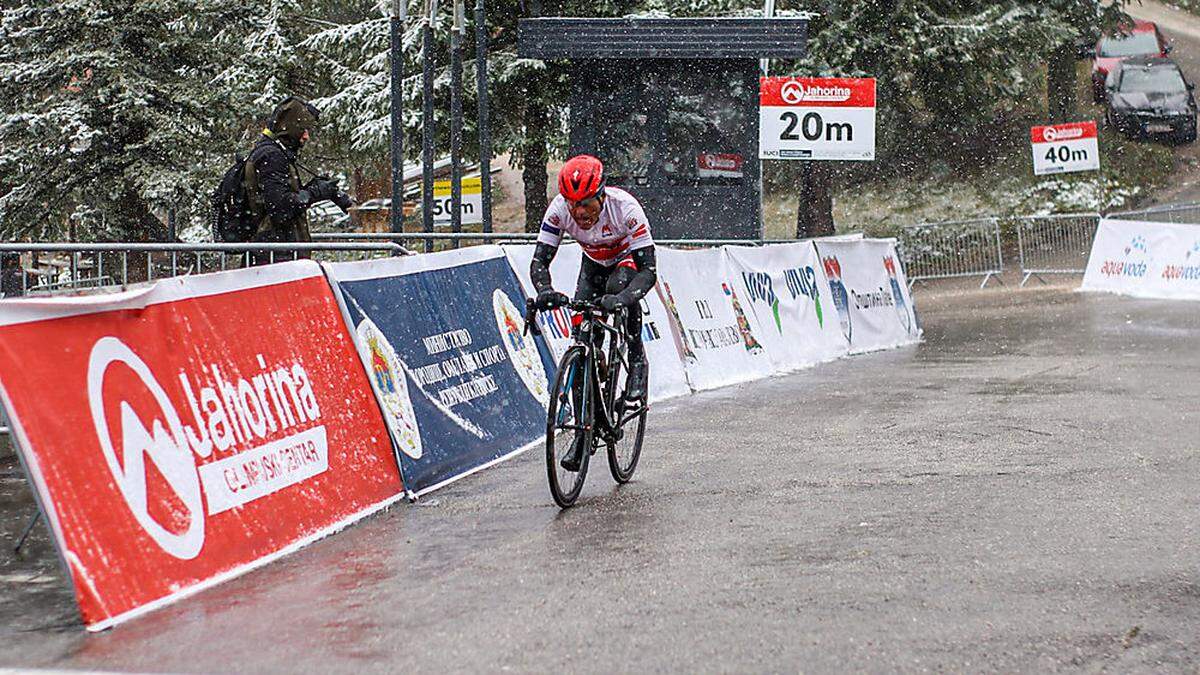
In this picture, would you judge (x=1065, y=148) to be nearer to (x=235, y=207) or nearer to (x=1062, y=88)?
(x=1062, y=88)

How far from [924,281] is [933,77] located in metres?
4.49

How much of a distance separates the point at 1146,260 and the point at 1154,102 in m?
16.6

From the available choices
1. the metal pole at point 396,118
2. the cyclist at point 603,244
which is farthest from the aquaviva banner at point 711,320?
the metal pole at point 396,118

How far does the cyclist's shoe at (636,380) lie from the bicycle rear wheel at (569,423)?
75cm

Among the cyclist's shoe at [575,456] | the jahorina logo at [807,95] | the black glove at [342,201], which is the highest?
the jahorina logo at [807,95]

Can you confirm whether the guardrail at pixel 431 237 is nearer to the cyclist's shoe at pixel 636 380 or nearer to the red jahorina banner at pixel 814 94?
the red jahorina banner at pixel 814 94

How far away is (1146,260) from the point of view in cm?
2983

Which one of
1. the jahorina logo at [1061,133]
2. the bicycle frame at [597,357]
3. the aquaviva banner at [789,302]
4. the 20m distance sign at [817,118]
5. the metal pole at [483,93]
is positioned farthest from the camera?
the jahorina logo at [1061,133]

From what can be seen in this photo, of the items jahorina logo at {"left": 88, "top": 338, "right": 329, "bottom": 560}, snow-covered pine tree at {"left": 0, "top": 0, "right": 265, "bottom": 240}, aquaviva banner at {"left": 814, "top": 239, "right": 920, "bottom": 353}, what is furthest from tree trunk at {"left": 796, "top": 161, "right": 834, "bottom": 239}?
jahorina logo at {"left": 88, "top": 338, "right": 329, "bottom": 560}

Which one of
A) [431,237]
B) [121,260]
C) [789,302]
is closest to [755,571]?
[121,260]

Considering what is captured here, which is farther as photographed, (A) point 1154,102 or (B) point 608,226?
(A) point 1154,102

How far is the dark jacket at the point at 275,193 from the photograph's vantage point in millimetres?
11797

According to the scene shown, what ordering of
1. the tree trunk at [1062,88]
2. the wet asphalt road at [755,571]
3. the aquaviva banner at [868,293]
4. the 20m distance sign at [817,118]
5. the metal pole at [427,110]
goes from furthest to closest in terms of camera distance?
the tree trunk at [1062,88]
the 20m distance sign at [817,118]
the metal pole at [427,110]
the aquaviva banner at [868,293]
the wet asphalt road at [755,571]

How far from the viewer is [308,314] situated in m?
8.77
